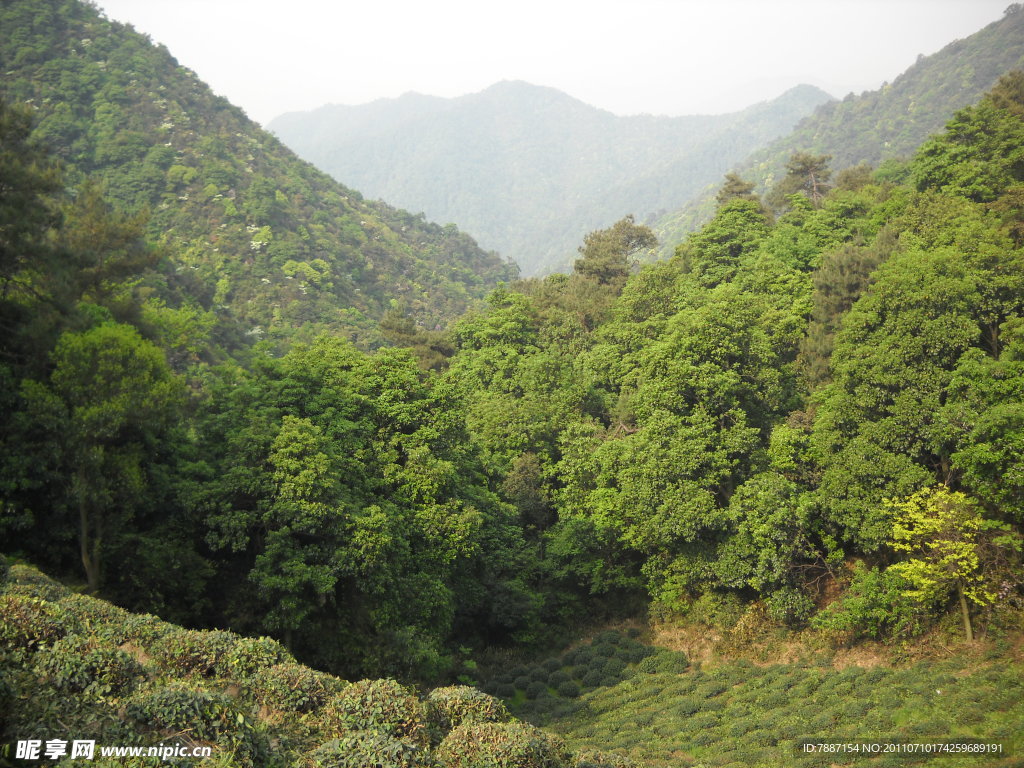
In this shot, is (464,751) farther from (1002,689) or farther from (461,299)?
(461,299)

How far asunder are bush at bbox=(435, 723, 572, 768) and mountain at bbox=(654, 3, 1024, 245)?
352 feet

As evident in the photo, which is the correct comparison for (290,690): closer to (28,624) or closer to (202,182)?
(28,624)

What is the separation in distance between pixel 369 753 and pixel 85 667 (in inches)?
139

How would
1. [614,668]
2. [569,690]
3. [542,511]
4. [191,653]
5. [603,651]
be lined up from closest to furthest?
[191,653]
[569,690]
[614,668]
[603,651]
[542,511]

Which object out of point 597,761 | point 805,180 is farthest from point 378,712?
point 805,180

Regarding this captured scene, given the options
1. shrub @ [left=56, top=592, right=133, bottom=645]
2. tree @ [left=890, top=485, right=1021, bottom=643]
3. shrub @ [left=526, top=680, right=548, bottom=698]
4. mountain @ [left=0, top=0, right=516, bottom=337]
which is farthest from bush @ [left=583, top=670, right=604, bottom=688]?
mountain @ [left=0, top=0, right=516, bottom=337]

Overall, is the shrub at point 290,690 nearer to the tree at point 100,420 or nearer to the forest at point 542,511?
the forest at point 542,511

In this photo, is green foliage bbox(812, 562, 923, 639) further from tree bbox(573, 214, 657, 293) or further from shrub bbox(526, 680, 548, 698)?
tree bbox(573, 214, 657, 293)

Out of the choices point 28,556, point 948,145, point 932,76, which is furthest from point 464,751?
point 932,76

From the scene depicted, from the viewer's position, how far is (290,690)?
32.7 ft

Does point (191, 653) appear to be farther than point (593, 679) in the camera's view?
No

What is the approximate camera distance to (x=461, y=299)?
86.2 m

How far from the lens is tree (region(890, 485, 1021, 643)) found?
62.1 ft

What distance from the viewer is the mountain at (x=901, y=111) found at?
112 metres
